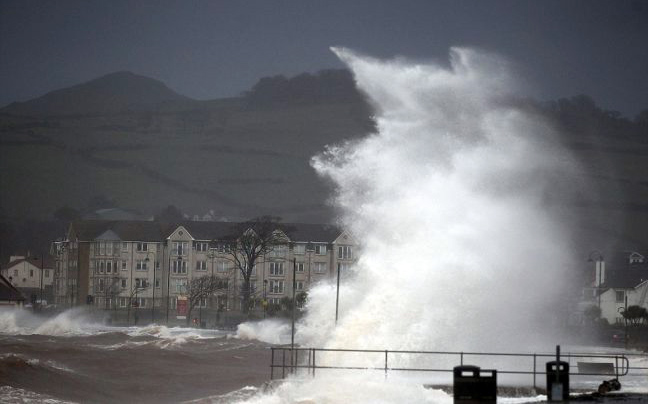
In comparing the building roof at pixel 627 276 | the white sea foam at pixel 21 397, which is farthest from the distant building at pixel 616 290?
the white sea foam at pixel 21 397

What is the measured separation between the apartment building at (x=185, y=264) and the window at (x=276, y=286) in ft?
0.27

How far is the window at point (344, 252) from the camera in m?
147

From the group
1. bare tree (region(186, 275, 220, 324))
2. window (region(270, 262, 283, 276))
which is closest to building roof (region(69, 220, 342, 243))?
window (region(270, 262, 283, 276))

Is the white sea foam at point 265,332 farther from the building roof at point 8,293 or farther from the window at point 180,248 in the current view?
the building roof at point 8,293

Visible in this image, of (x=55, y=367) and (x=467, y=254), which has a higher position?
(x=467, y=254)

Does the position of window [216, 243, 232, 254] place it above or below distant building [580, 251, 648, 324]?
above

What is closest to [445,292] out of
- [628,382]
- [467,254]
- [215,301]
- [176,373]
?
[467,254]

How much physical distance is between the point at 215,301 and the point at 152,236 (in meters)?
15.5

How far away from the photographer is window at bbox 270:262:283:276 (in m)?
148

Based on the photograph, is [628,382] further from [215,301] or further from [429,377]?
[215,301]

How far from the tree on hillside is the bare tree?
4280 mm

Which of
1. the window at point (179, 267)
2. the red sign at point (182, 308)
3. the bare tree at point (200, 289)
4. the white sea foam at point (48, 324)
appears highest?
the window at point (179, 267)

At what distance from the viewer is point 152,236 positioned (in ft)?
509

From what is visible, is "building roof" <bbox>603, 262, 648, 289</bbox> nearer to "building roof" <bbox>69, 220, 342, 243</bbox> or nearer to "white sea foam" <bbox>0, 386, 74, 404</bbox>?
"building roof" <bbox>69, 220, 342, 243</bbox>
